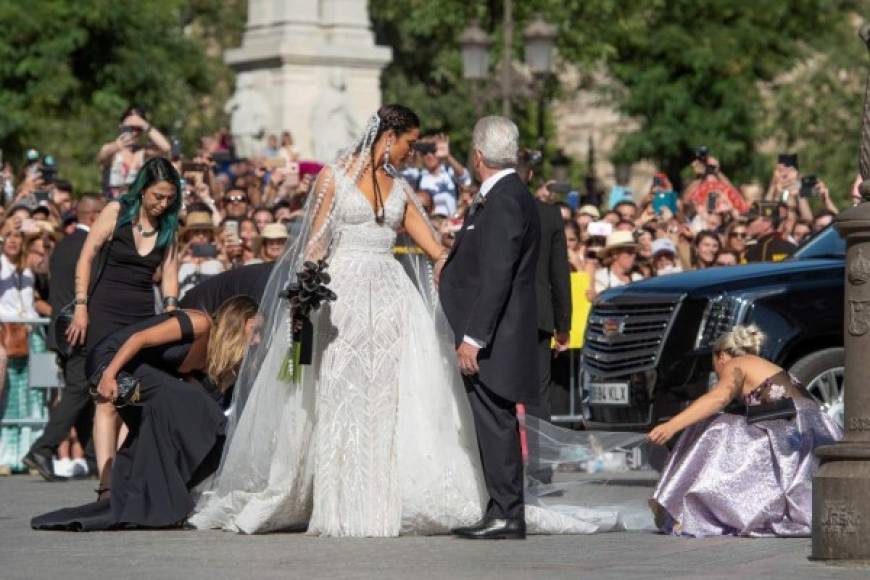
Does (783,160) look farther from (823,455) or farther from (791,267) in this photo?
(823,455)

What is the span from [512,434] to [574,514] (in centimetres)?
110

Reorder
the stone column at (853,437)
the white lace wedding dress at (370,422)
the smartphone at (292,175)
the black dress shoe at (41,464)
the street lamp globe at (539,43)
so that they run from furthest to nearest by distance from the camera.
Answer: the street lamp globe at (539,43) < the smartphone at (292,175) < the black dress shoe at (41,464) < the white lace wedding dress at (370,422) < the stone column at (853,437)

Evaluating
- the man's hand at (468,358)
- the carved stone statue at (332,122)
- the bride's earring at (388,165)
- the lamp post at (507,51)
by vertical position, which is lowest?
the man's hand at (468,358)

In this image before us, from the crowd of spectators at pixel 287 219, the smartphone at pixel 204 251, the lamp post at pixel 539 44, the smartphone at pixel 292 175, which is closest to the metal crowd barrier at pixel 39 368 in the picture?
the crowd of spectators at pixel 287 219

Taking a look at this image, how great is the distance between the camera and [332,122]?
3422 cm

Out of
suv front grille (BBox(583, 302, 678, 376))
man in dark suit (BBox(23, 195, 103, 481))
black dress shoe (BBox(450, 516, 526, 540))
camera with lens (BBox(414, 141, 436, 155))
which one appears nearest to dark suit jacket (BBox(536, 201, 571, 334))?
suv front grille (BBox(583, 302, 678, 376))

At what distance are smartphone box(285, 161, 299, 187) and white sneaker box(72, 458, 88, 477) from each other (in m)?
6.53

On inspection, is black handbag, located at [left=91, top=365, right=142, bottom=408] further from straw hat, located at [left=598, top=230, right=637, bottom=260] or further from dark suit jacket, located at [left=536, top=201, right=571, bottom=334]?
straw hat, located at [left=598, top=230, right=637, bottom=260]

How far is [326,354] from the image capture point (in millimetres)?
12781

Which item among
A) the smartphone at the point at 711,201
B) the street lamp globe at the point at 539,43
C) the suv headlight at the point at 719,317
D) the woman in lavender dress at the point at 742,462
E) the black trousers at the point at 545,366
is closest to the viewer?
the woman in lavender dress at the point at 742,462

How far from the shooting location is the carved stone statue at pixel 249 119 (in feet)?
114

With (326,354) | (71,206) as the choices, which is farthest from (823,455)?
(71,206)

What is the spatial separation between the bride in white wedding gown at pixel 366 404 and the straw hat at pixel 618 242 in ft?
22.8

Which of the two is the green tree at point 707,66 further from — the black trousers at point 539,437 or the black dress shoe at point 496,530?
the black dress shoe at point 496,530
